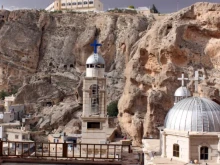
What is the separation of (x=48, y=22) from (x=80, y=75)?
37.1ft

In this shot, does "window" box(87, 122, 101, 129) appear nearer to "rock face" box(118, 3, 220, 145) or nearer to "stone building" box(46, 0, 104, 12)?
"rock face" box(118, 3, 220, 145)

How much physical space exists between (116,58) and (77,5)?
1901 cm

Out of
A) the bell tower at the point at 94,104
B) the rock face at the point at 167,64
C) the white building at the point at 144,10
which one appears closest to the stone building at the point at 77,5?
the white building at the point at 144,10

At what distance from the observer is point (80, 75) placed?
5234cm

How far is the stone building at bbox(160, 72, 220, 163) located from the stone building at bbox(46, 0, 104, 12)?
174ft

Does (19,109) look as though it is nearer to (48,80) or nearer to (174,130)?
(48,80)

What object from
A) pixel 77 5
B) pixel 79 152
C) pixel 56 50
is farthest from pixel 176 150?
pixel 77 5

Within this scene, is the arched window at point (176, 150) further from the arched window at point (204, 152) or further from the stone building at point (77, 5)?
the stone building at point (77, 5)

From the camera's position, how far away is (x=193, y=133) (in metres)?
13.3

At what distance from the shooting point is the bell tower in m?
19.4

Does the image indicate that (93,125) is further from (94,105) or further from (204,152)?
(204,152)

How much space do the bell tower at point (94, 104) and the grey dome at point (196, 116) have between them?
6.03m

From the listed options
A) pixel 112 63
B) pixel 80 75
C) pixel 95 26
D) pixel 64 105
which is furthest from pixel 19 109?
pixel 95 26

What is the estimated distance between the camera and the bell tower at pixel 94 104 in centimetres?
1941
